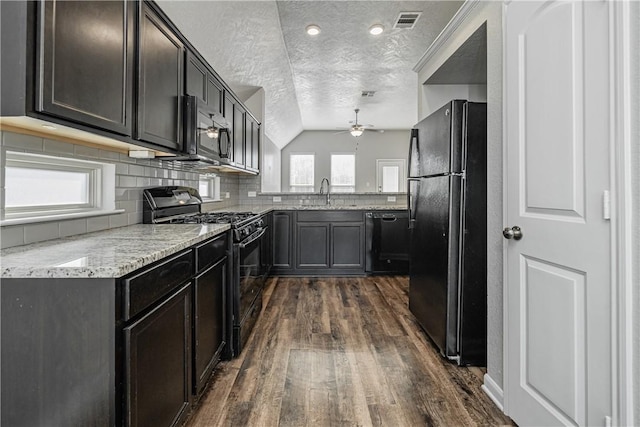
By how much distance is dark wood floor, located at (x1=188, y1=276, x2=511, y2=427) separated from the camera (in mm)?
1629

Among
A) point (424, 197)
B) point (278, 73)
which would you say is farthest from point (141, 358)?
point (278, 73)

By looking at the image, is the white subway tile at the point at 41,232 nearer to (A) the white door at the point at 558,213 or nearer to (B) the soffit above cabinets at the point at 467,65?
(A) the white door at the point at 558,213

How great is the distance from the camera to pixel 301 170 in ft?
29.8

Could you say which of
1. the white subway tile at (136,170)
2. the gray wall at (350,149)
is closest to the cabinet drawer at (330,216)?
the white subway tile at (136,170)

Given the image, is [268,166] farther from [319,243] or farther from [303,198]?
[319,243]

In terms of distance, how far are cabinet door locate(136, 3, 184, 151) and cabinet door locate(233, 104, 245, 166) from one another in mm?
1249

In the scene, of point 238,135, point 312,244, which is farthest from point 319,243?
point 238,135

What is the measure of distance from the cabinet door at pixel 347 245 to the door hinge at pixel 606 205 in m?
3.33

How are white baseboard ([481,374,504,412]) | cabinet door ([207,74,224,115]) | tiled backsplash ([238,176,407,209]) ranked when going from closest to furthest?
white baseboard ([481,374,504,412]) → cabinet door ([207,74,224,115]) → tiled backsplash ([238,176,407,209])

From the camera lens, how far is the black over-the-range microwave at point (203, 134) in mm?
2170

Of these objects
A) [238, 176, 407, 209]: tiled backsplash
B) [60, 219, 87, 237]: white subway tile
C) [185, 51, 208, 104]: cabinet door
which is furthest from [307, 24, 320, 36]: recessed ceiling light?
[60, 219, 87, 237]: white subway tile

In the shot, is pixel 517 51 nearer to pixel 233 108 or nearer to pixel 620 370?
pixel 620 370

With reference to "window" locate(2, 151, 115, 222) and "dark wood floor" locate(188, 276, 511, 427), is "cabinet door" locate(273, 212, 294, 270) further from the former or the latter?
"window" locate(2, 151, 115, 222)

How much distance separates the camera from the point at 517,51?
1561mm
